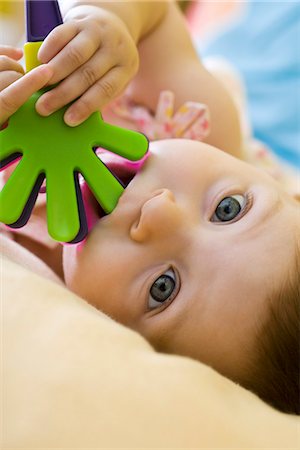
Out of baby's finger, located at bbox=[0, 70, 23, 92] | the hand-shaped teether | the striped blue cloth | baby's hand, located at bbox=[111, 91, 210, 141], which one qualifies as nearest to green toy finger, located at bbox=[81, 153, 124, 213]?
the hand-shaped teether

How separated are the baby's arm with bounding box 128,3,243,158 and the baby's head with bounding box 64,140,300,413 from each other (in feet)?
1.02

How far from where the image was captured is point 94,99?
0.56 m

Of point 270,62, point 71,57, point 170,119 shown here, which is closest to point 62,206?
point 71,57

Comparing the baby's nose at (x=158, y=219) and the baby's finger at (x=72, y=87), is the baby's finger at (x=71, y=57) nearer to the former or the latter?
the baby's finger at (x=72, y=87)

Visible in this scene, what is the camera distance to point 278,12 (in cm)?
160

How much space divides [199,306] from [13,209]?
0.65ft

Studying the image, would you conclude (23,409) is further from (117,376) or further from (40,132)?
(40,132)

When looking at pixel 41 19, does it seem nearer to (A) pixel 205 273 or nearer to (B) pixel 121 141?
(B) pixel 121 141

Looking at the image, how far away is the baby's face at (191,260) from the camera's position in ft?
1.77

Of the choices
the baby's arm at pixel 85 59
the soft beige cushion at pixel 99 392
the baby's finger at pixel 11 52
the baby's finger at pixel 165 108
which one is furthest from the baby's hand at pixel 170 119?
the soft beige cushion at pixel 99 392

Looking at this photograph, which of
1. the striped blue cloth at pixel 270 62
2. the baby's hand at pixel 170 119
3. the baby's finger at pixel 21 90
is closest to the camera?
the baby's finger at pixel 21 90

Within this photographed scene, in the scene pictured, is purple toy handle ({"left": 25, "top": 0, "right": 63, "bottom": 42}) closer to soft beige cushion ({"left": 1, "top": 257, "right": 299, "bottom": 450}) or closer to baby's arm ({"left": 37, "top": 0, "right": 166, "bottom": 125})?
baby's arm ({"left": 37, "top": 0, "right": 166, "bottom": 125})

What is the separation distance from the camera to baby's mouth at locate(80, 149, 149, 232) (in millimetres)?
603

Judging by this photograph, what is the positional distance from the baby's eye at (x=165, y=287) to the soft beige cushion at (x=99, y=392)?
120 mm
